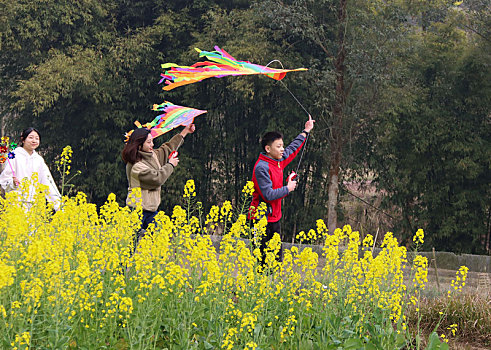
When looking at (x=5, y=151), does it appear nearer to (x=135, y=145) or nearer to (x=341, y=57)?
(x=135, y=145)

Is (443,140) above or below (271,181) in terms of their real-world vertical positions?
above

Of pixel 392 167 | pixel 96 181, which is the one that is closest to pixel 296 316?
pixel 392 167

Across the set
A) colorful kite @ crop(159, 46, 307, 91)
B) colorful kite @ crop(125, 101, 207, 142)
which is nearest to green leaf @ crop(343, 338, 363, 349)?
colorful kite @ crop(159, 46, 307, 91)

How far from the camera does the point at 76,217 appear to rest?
3357 millimetres

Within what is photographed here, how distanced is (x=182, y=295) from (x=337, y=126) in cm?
791

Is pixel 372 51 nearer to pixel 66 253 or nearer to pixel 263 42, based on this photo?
pixel 263 42

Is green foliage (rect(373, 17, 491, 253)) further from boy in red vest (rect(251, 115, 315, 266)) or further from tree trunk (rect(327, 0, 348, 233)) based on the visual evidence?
boy in red vest (rect(251, 115, 315, 266))

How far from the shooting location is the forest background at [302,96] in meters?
9.95

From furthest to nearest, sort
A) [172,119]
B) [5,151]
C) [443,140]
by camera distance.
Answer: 1. [443,140]
2. [172,119]
3. [5,151]

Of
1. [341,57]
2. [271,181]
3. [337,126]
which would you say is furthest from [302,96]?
[271,181]

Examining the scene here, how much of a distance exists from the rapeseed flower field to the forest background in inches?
272

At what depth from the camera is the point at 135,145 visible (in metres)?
4.78

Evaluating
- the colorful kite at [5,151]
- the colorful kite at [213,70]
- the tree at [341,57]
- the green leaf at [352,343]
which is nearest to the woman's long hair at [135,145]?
the colorful kite at [213,70]

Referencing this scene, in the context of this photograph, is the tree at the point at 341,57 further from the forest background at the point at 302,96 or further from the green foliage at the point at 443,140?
the green foliage at the point at 443,140
